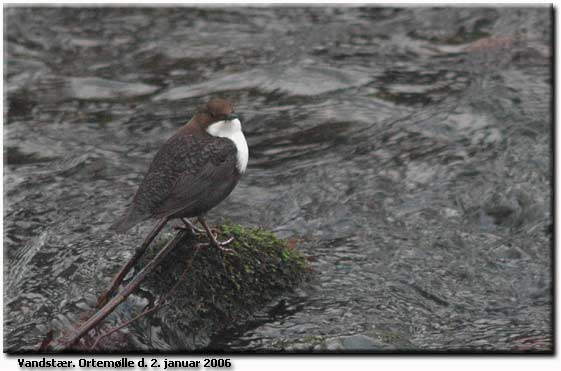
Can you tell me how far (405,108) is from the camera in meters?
7.64

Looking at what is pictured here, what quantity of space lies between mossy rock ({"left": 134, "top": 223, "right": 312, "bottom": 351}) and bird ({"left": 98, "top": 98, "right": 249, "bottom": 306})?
0.12 meters

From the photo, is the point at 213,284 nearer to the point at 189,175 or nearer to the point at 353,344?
the point at 189,175

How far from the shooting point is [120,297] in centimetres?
412

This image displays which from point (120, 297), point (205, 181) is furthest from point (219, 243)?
point (120, 297)

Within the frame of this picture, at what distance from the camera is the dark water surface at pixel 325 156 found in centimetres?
484

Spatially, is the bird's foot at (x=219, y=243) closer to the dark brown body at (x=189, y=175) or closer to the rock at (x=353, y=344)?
the dark brown body at (x=189, y=175)

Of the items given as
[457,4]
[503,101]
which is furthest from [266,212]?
[457,4]

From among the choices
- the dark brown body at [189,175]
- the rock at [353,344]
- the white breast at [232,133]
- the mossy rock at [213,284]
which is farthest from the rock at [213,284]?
the rock at [353,344]

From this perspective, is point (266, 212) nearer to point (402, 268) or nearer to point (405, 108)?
point (402, 268)

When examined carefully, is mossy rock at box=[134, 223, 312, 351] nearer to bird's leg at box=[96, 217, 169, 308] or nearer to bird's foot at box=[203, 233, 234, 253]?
bird's foot at box=[203, 233, 234, 253]

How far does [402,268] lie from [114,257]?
1770mm

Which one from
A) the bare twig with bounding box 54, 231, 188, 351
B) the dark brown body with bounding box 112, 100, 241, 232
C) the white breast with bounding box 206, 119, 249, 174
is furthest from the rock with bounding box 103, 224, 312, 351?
the white breast with bounding box 206, 119, 249, 174

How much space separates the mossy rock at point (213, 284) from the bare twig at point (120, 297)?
0.12 m

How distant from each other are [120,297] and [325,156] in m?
3.13
